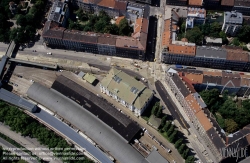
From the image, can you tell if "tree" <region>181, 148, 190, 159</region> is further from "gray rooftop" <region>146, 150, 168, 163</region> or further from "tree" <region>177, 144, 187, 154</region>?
"gray rooftop" <region>146, 150, 168, 163</region>

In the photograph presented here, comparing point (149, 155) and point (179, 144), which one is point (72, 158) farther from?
point (179, 144)

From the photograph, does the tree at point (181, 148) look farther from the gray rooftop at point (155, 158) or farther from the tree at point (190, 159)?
the gray rooftop at point (155, 158)

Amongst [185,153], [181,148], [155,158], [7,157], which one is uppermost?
[181,148]

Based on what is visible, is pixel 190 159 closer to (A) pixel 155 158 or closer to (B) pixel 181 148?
(B) pixel 181 148

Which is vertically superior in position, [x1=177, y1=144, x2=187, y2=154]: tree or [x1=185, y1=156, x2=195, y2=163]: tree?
[x1=177, y1=144, x2=187, y2=154]: tree

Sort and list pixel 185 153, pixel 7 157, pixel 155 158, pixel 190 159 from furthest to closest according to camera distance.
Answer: pixel 7 157
pixel 185 153
pixel 155 158
pixel 190 159

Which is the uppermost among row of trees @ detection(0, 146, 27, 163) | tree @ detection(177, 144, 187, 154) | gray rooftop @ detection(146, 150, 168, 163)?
tree @ detection(177, 144, 187, 154)

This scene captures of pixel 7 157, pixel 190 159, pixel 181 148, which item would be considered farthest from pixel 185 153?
pixel 7 157

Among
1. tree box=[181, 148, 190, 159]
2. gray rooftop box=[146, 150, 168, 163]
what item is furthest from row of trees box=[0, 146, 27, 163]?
tree box=[181, 148, 190, 159]
